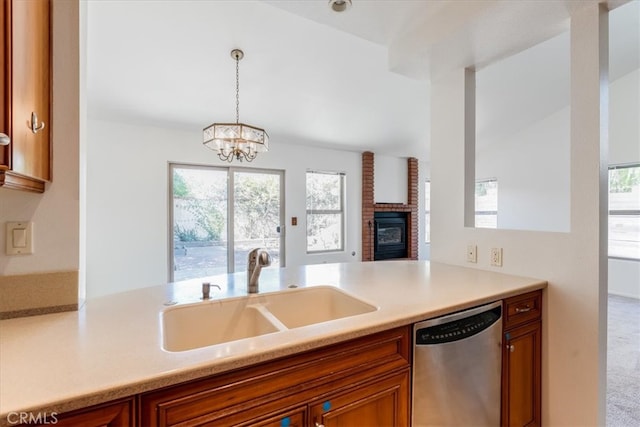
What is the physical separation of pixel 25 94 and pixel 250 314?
1.09 metres

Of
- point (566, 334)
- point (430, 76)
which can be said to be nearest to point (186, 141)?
point (430, 76)

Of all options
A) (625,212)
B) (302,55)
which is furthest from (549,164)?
(302,55)

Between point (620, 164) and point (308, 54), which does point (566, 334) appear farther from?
point (620, 164)

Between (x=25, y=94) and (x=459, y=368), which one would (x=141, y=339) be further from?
(x=459, y=368)

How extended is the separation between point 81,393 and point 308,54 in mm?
3239

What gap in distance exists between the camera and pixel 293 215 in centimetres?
517

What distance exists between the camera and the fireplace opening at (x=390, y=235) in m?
5.96

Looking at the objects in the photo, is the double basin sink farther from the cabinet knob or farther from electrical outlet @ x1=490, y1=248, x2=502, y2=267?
electrical outlet @ x1=490, y1=248, x2=502, y2=267

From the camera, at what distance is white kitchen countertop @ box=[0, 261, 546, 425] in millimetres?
677

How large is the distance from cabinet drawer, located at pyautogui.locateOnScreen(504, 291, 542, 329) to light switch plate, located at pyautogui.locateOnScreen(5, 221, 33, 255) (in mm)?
2005

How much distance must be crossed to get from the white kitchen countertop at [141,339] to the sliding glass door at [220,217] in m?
3.05

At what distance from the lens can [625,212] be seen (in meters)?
4.67

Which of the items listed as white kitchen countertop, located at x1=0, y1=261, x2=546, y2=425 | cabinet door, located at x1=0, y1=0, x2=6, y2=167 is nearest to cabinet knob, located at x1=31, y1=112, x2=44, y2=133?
cabinet door, located at x1=0, y1=0, x2=6, y2=167

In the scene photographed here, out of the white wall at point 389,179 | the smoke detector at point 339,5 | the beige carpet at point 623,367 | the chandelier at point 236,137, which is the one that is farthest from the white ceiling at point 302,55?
the beige carpet at point 623,367
